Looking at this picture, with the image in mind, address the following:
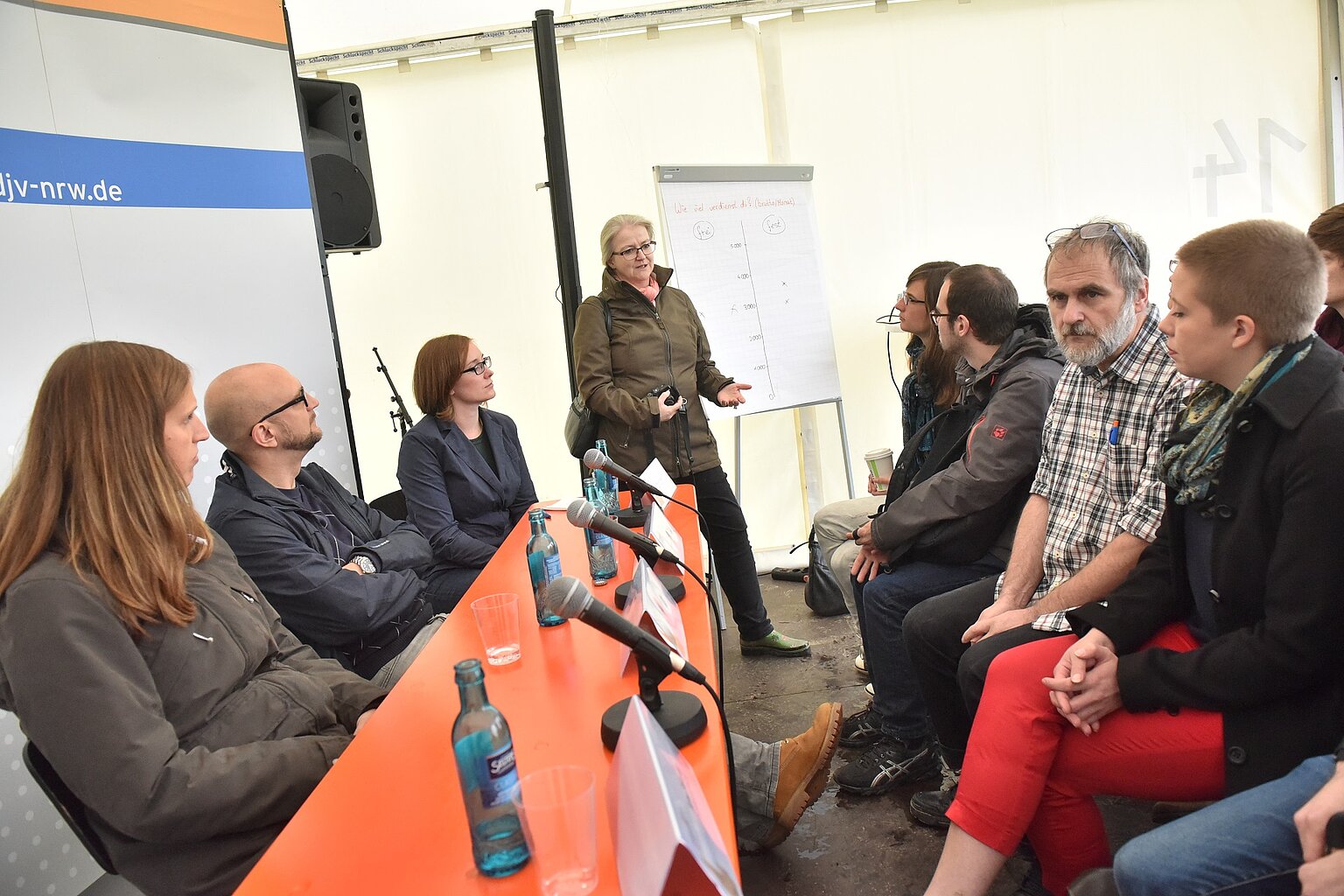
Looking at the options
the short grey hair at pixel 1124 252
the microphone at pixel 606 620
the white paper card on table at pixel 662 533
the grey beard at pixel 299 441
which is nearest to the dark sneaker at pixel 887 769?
the white paper card on table at pixel 662 533

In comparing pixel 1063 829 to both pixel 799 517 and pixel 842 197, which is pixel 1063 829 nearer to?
pixel 799 517

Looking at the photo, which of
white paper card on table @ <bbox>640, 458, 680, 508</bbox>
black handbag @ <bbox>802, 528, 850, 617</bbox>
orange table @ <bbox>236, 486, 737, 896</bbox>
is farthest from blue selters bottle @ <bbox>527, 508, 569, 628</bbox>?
black handbag @ <bbox>802, 528, 850, 617</bbox>

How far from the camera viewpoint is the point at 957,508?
89.4 inches

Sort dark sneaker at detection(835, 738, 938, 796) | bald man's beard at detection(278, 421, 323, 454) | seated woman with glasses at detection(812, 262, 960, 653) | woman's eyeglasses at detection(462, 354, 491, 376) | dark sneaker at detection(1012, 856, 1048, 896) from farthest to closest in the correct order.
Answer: woman's eyeglasses at detection(462, 354, 491, 376)
seated woman with glasses at detection(812, 262, 960, 653)
dark sneaker at detection(835, 738, 938, 796)
bald man's beard at detection(278, 421, 323, 454)
dark sneaker at detection(1012, 856, 1048, 896)

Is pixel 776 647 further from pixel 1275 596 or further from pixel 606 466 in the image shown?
pixel 1275 596

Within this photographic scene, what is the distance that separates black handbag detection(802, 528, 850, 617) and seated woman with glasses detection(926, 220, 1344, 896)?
213 cm

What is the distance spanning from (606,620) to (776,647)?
2.43 meters

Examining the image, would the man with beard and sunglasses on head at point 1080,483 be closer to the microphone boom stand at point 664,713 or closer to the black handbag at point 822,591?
the microphone boom stand at point 664,713

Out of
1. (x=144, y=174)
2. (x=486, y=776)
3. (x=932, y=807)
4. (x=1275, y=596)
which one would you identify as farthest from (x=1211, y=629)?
(x=144, y=174)

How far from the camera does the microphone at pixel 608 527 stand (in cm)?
142

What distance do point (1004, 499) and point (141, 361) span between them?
1.96 m

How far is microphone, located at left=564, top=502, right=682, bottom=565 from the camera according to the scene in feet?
4.66

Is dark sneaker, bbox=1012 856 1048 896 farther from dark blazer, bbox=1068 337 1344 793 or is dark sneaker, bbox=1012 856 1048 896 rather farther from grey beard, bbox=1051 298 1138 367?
grey beard, bbox=1051 298 1138 367

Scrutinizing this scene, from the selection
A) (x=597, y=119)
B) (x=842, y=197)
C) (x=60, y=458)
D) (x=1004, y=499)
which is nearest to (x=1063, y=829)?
(x=1004, y=499)
